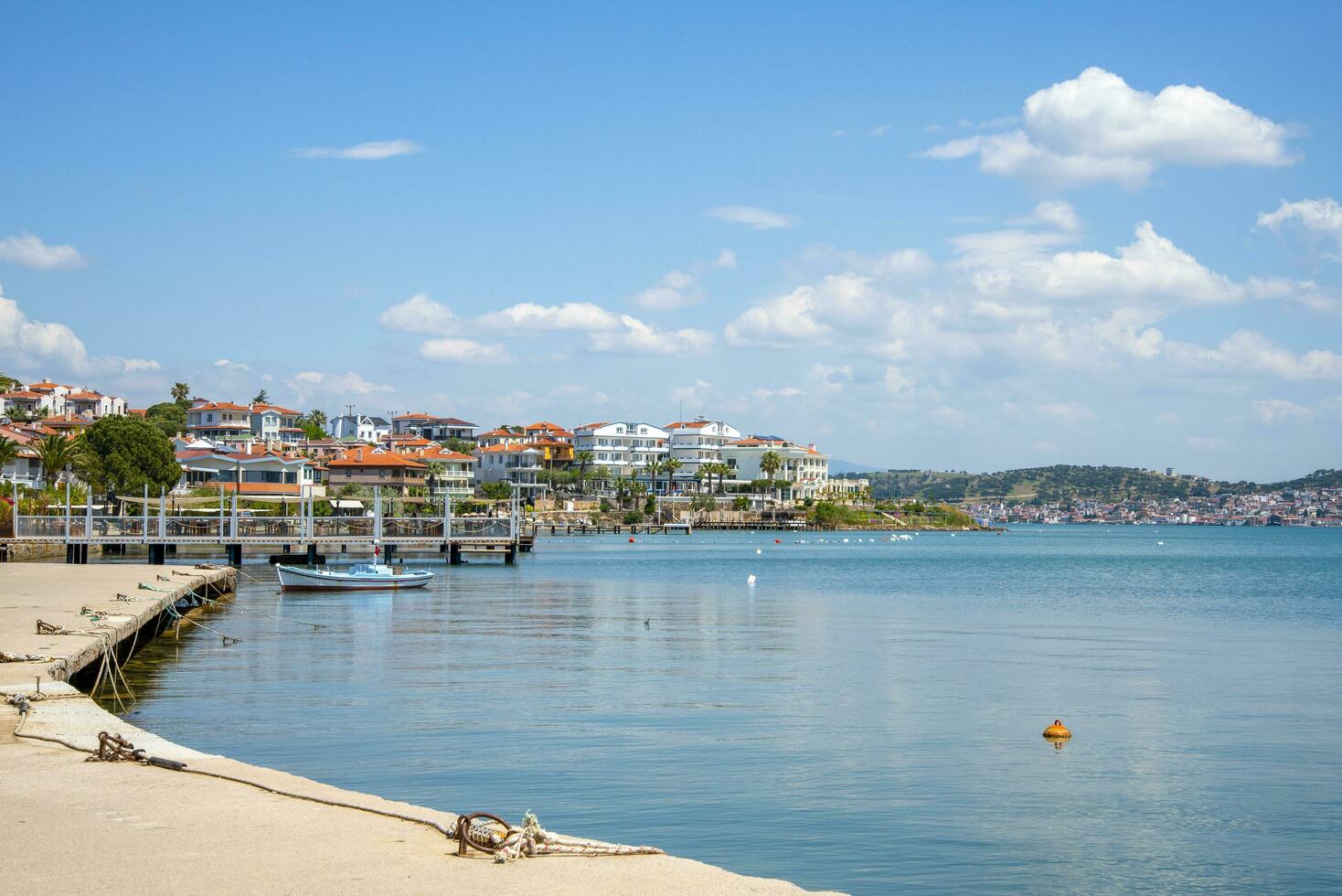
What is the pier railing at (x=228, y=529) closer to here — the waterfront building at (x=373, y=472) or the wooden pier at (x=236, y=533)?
the wooden pier at (x=236, y=533)

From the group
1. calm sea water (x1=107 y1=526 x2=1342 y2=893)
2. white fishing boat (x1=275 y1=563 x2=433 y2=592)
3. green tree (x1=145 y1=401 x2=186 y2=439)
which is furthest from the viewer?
green tree (x1=145 y1=401 x2=186 y2=439)

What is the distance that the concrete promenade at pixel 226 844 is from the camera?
9.40 metres

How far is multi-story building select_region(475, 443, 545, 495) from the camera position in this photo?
613ft

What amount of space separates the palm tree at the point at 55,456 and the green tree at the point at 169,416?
65466mm

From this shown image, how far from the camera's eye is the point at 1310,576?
84.3 metres

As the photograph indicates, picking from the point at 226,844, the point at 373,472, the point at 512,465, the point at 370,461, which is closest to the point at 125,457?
the point at 373,472

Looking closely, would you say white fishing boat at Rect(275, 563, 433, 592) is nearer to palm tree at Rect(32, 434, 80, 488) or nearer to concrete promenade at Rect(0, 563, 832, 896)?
concrete promenade at Rect(0, 563, 832, 896)

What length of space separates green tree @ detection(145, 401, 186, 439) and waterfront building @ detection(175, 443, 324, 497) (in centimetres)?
5156

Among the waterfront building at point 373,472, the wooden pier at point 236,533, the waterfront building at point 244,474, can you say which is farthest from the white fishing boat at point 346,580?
the waterfront building at point 373,472

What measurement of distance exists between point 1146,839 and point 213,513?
7682cm

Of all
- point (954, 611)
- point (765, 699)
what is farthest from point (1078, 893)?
point (954, 611)

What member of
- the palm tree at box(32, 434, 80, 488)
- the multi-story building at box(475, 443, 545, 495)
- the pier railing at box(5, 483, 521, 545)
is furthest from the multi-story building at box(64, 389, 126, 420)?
the pier railing at box(5, 483, 521, 545)

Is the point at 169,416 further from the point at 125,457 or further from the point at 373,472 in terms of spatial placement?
the point at 125,457

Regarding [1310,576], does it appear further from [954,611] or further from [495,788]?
[495,788]
